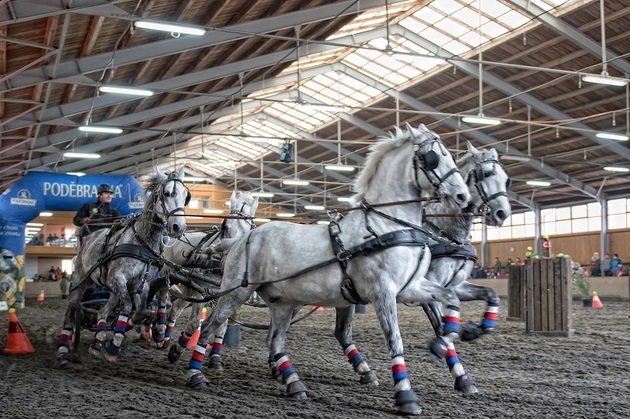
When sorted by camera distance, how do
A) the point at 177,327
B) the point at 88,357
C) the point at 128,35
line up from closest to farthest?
the point at 88,357
the point at 177,327
the point at 128,35

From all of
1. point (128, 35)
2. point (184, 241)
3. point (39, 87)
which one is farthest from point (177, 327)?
point (39, 87)

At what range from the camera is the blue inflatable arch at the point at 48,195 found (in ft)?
61.1

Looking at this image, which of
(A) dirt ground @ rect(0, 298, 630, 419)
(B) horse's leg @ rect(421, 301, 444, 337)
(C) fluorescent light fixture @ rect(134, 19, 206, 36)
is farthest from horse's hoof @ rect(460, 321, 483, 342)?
(C) fluorescent light fixture @ rect(134, 19, 206, 36)

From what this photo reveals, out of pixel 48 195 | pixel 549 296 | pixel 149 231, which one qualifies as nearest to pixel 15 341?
pixel 149 231

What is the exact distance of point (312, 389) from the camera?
22.7ft

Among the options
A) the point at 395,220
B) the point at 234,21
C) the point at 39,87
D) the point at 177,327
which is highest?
the point at 234,21

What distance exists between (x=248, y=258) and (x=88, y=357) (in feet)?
11.3

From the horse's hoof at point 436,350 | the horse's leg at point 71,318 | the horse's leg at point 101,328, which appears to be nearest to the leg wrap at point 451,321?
the horse's hoof at point 436,350

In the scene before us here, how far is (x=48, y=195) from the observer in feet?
64.3

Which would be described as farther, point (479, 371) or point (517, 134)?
point (517, 134)

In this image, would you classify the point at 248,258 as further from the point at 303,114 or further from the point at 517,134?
the point at 303,114

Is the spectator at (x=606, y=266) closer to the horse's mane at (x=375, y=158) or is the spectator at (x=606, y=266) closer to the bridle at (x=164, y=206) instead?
the bridle at (x=164, y=206)

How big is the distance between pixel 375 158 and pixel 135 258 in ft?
11.0

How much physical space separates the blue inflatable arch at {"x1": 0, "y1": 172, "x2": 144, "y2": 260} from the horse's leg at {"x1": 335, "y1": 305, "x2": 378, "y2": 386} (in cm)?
1155
